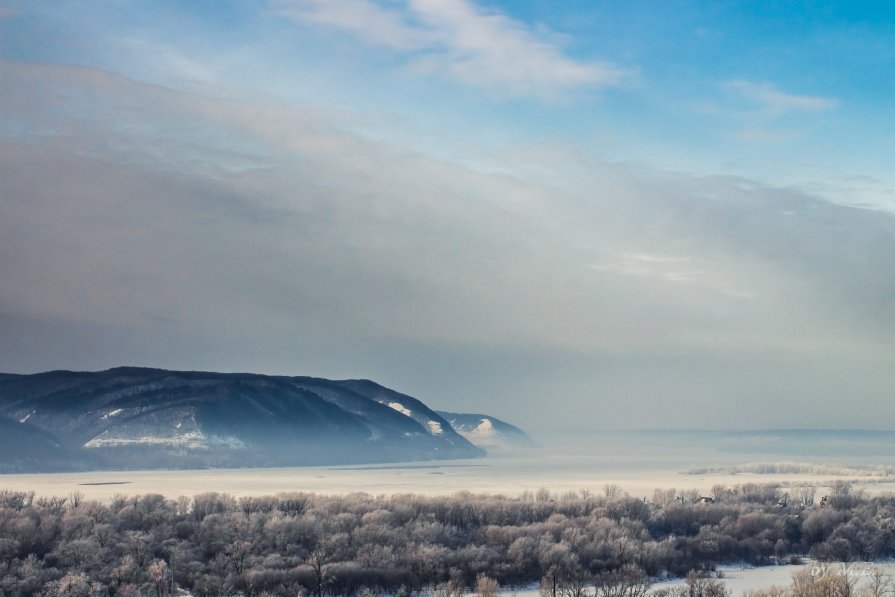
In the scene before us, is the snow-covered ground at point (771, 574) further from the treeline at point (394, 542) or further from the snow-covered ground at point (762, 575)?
the treeline at point (394, 542)

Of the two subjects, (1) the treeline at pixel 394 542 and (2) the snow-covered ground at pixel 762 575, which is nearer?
(1) the treeline at pixel 394 542

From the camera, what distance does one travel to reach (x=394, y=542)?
80.8m

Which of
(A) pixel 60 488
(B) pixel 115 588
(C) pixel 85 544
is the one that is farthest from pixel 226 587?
(A) pixel 60 488

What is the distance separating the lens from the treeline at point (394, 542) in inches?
2734

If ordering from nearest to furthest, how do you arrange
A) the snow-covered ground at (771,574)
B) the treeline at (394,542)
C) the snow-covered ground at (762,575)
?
the treeline at (394,542) → the snow-covered ground at (762,575) → the snow-covered ground at (771,574)

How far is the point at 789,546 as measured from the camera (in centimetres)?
9625

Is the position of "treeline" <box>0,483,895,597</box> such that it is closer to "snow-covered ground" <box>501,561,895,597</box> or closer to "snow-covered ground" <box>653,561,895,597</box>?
"snow-covered ground" <box>501,561,895,597</box>

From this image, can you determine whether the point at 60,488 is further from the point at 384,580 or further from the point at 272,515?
the point at 384,580

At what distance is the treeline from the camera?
228 ft

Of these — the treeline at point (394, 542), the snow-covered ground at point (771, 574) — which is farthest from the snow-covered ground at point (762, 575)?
the treeline at point (394, 542)

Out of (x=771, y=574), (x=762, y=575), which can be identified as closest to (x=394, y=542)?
(x=762, y=575)

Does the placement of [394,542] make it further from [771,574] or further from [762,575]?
[771,574]

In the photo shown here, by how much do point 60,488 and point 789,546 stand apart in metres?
118

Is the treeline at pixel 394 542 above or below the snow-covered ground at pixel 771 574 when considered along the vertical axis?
above
